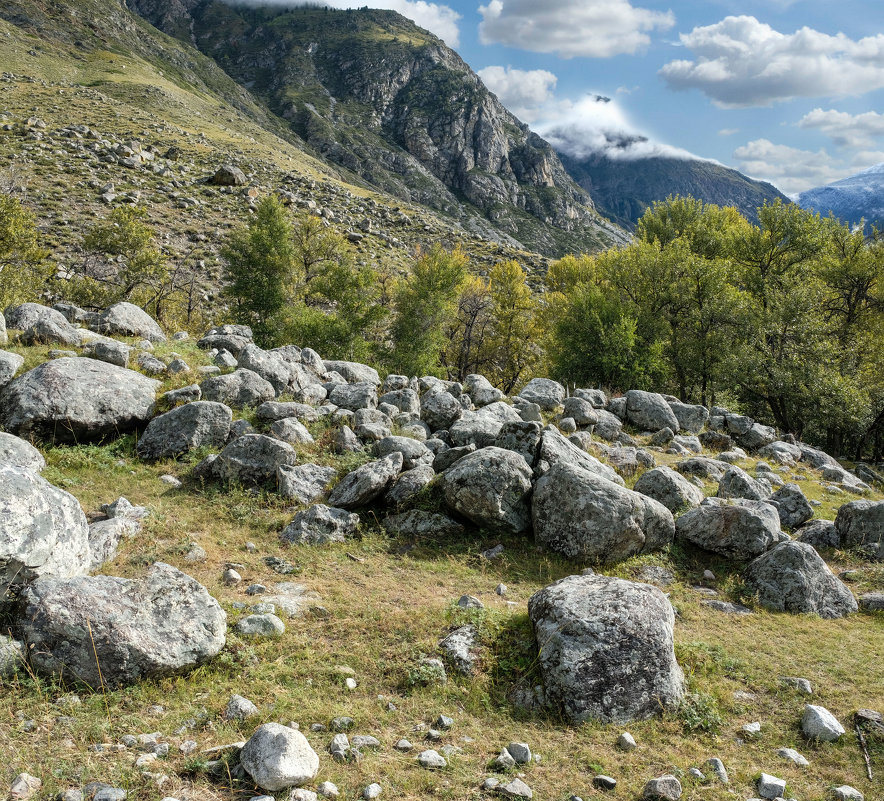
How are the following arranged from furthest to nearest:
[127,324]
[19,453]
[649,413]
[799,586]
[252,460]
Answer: [649,413], [127,324], [252,460], [799,586], [19,453]

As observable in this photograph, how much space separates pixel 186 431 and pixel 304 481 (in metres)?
3.78

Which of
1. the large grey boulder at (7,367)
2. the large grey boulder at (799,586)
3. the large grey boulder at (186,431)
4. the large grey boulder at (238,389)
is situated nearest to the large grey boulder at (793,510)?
the large grey boulder at (799,586)

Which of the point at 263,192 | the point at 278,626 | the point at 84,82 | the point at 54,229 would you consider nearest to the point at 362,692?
the point at 278,626

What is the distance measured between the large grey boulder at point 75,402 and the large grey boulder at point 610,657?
40.1 ft

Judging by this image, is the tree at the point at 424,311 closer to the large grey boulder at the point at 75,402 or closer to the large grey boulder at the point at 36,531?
the large grey boulder at the point at 75,402

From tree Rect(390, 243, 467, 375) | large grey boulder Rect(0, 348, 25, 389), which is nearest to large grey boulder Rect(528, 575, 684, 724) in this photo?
large grey boulder Rect(0, 348, 25, 389)

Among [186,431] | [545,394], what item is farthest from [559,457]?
[545,394]

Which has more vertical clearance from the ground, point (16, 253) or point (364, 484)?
point (16, 253)

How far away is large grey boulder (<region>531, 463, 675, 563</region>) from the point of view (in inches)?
457

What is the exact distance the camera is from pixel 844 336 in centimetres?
3319

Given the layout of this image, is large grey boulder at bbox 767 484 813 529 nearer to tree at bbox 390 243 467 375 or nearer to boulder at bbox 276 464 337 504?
boulder at bbox 276 464 337 504

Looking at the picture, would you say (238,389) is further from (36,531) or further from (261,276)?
(261,276)

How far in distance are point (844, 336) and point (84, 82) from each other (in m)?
130

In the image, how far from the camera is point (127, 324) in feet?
67.1
